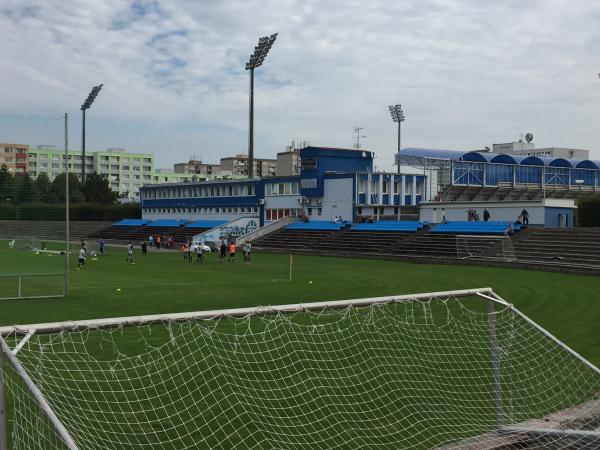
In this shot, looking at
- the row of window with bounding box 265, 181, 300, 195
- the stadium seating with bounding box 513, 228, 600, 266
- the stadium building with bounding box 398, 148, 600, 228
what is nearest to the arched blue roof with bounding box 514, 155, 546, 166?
the stadium building with bounding box 398, 148, 600, 228

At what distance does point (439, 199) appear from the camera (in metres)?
59.6

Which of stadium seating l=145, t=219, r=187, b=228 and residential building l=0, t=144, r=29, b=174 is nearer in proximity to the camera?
residential building l=0, t=144, r=29, b=174

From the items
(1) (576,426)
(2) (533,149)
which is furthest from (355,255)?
(2) (533,149)

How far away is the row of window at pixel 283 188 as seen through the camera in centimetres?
6188

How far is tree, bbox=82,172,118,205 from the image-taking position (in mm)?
98438

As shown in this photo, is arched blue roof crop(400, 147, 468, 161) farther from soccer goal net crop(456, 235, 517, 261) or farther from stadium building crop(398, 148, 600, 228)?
soccer goal net crop(456, 235, 517, 261)

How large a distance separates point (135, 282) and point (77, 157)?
12857 cm

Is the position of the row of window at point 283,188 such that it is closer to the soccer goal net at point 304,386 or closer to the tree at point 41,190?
the tree at point 41,190

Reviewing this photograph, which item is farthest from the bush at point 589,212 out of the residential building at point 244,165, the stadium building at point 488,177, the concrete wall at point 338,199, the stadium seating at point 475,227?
the residential building at point 244,165

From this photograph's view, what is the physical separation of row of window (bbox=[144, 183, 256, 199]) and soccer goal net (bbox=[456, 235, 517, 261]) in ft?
96.7

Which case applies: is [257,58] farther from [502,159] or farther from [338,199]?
[502,159]

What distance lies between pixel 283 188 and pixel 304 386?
5433cm

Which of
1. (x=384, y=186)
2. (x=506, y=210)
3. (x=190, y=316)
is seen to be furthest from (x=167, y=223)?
(x=190, y=316)

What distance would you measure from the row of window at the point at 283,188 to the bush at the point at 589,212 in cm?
2574
